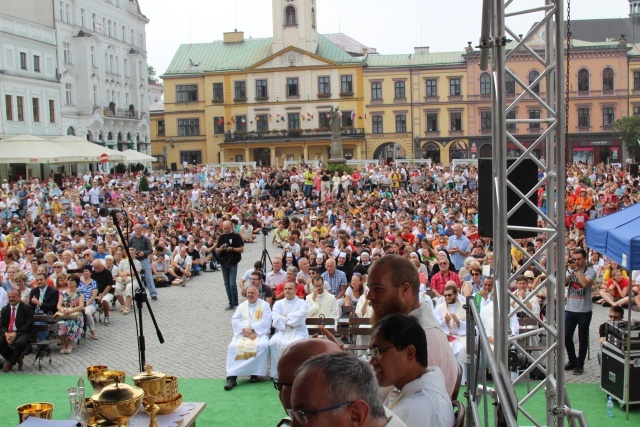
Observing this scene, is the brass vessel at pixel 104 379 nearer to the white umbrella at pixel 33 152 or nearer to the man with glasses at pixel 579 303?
the man with glasses at pixel 579 303

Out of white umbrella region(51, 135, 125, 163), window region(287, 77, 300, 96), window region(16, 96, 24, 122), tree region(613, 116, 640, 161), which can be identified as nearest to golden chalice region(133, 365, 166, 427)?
white umbrella region(51, 135, 125, 163)

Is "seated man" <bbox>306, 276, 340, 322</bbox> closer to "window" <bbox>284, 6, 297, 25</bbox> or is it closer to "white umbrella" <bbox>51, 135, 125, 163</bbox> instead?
"white umbrella" <bbox>51, 135, 125, 163</bbox>

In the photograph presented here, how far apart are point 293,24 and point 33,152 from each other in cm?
3733

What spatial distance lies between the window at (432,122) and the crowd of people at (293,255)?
28.7 meters

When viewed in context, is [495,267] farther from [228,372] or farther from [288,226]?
[288,226]

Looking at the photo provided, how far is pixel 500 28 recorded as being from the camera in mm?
5332

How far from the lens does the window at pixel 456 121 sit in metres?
61.6

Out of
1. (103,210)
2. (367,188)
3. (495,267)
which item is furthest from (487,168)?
(367,188)

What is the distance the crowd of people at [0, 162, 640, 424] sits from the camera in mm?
10078

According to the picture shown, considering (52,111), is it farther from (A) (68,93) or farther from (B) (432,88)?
(B) (432,88)

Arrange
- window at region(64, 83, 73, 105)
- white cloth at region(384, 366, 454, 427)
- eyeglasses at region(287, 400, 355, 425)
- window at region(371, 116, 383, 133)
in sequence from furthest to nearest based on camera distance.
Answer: window at region(371, 116, 383, 133) < window at region(64, 83, 73, 105) < white cloth at region(384, 366, 454, 427) < eyeglasses at region(287, 400, 355, 425)

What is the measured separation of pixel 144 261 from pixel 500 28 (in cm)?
1198

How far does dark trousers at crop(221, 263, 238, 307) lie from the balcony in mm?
47622

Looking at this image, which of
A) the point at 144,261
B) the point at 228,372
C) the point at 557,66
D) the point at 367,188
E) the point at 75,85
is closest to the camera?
the point at 557,66
